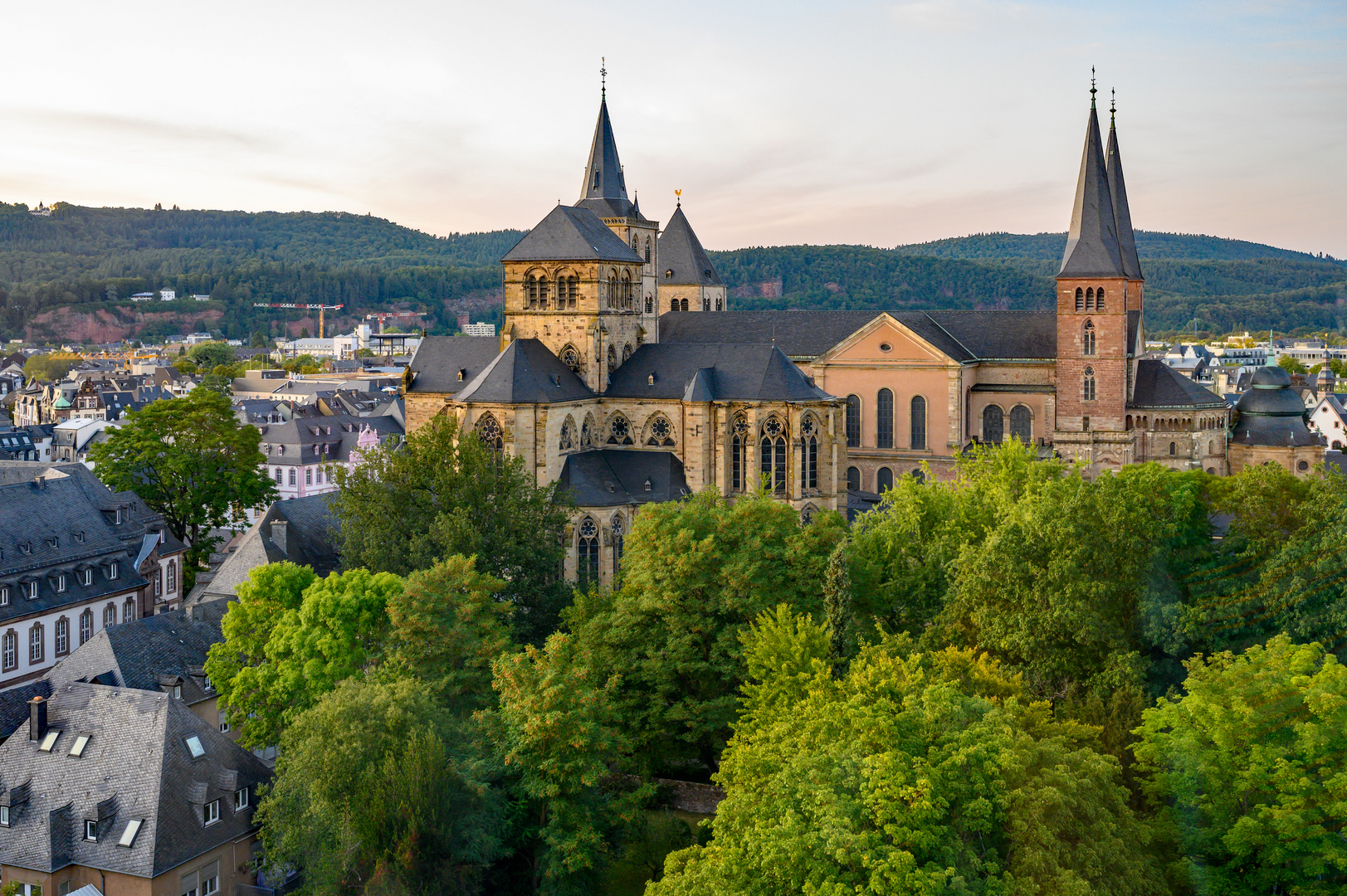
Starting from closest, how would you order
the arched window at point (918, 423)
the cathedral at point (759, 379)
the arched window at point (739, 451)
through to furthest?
the cathedral at point (759, 379), the arched window at point (739, 451), the arched window at point (918, 423)

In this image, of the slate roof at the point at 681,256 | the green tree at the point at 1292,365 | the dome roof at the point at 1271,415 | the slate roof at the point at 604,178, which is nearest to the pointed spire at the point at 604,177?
the slate roof at the point at 604,178

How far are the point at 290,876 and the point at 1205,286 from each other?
160589 millimetres

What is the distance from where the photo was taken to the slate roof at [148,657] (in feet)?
130

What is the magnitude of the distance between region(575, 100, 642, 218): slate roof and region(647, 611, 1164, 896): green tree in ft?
167

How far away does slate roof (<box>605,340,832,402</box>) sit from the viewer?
5319cm

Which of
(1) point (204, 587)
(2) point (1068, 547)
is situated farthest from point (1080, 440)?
(1) point (204, 587)

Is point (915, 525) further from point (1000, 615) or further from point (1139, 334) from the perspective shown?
point (1139, 334)

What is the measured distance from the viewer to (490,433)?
5066 cm

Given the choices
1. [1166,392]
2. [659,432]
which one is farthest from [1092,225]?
[659,432]

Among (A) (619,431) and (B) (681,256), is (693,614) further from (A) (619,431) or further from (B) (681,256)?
(B) (681,256)

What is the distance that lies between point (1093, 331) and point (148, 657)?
47377 mm

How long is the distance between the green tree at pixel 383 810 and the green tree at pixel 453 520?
1099 centimetres

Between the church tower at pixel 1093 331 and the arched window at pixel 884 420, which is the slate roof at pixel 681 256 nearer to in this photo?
the arched window at pixel 884 420

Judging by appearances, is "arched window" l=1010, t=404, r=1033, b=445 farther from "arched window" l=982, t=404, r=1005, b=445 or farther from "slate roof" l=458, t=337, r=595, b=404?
"slate roof" l=458, t=337, r=595, b=404
